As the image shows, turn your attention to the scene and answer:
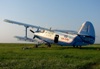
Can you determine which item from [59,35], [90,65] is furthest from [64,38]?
[90,65]

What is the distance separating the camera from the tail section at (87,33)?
40.2 m

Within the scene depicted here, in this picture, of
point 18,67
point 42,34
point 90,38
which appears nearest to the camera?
point 18,67

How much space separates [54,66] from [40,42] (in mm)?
28743

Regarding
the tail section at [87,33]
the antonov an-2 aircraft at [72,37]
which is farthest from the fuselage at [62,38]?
the tail section at [87,33]

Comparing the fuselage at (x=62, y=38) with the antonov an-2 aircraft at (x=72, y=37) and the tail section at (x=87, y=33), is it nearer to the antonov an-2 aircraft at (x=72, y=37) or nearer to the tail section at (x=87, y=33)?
the antonov an-2 aircraft at (x=72, y=37)

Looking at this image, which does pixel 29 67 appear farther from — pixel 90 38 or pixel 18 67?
pixel 90 38

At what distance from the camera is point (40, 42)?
4447 cm

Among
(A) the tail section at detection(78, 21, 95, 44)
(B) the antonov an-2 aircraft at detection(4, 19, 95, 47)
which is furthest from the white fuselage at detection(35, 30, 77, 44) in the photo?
(A) the tail section at detection(78, 21, 95, 44)

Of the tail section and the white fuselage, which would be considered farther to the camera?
the white fuselage

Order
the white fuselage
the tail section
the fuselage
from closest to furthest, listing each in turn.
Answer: the tail section → the fuselage → the white fuselage

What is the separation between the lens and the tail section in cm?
4022

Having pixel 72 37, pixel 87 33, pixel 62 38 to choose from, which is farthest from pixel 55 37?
pixel 87 33

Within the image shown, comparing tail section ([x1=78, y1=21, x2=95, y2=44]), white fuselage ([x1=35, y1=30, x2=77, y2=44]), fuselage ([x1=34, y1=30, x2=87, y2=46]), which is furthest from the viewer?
white fuselage ([x1=35, y1=30, x2=77, y2=44])

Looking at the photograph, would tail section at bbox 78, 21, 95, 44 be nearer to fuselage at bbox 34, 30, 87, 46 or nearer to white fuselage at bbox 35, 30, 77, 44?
fuselage at bbox 34, 30, 87, 46
